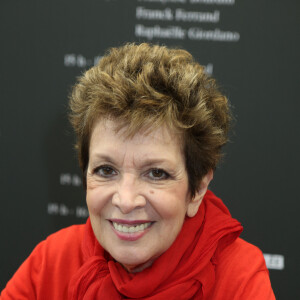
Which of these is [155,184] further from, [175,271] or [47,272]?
[47,272]

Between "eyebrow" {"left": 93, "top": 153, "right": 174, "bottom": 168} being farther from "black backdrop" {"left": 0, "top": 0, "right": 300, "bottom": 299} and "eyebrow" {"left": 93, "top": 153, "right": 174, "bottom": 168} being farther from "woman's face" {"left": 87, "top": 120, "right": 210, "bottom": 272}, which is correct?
"black backdrop" {"left": 0, "top": 0, "right": 300, "bottom": 299}

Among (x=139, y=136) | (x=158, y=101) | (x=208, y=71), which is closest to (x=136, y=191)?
(x=139, y=136)

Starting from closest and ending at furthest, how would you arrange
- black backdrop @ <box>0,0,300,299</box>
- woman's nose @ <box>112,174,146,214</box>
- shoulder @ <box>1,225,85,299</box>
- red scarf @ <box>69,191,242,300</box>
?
woman's nose @ <box>112,174,146,214</box>
red scarf @ <box>69,191,242,300</box>
shoulder @ <box>1,225,85,299</box>
black backdrop @ <box>0,0,300,299</box>

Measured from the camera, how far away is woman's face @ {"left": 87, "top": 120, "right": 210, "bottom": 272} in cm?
123

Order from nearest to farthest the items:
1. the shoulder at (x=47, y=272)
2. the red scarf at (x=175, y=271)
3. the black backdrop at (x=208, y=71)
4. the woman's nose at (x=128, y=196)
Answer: the woman's nose at (x=128, y=196), the red scarf at (x=175, y=271), the shoulder at (x=47, y=272), the black backdrop at (x=208, y=71)

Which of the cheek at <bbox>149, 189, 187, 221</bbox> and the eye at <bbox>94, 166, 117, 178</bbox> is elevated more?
the eye at <bbox>94, 166, 117, 178</bbox>

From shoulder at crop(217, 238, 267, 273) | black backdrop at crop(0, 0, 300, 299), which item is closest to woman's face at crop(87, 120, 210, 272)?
shoulder at crop(217, 238, 267, 273)

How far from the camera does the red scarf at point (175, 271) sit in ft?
4.32

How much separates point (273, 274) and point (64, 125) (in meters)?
1.29

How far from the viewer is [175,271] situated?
4.43 ft

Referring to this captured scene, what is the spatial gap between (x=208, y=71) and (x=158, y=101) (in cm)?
88

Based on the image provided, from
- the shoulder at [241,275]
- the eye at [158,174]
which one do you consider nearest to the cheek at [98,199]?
the eye at [158,174]

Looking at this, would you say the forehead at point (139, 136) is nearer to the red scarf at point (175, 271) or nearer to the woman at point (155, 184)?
the woman at point (155, 184)

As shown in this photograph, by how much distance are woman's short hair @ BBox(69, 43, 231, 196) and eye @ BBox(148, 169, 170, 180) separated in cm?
9
